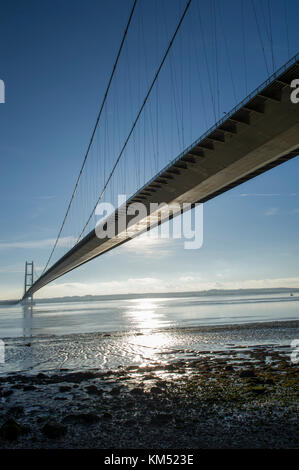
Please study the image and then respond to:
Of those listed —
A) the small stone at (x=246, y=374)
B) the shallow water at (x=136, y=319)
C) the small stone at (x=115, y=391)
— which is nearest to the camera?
the small stone at (x=115, y=391)

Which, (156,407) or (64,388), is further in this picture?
(64,388)

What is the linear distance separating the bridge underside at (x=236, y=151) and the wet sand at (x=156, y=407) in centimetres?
1065

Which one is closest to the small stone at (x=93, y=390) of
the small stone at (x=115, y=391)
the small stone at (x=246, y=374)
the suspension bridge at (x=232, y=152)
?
the small stone at (x=115, y=391)

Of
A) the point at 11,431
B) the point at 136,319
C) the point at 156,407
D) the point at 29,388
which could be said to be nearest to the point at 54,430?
the point at 11,431

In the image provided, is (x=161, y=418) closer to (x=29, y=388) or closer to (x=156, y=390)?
(x=156, y=390)

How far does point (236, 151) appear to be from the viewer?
780 inches

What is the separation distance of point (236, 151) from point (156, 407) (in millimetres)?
15243

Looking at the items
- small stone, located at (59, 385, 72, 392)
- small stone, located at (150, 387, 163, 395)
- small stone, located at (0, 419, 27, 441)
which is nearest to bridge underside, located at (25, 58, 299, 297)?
small stone, located at (150, 387, 163, 395)

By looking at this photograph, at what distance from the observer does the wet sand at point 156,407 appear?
20.7ft

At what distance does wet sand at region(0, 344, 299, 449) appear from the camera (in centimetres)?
632

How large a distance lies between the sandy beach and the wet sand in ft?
0.06

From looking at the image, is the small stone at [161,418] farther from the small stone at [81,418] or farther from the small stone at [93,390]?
the small stone at [93,390]

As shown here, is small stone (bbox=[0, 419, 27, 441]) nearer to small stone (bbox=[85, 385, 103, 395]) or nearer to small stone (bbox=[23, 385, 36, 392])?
small stone (bbox=[85, 385, 103, 395])
